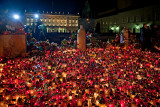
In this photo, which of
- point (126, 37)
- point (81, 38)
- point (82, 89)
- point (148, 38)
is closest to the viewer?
point (82, 89)

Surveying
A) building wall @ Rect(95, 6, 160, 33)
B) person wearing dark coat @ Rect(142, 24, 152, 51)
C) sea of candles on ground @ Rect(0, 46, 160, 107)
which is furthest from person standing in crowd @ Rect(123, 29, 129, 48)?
building wall @ Rect(95, 6, 160, 33)

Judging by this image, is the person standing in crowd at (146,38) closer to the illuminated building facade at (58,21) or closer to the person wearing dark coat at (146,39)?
the person wearing dark coat at (146,39)

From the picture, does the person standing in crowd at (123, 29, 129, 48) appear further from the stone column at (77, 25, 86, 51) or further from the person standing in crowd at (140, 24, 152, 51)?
the stone column at (77, 25, 86, 51)

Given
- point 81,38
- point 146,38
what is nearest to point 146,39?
point 146,38

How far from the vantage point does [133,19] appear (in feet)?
145

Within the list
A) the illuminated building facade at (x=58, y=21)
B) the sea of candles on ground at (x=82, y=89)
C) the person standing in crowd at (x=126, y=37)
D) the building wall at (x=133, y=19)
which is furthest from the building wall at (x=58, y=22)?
the sea of candles on ground at (x=82, y=89)

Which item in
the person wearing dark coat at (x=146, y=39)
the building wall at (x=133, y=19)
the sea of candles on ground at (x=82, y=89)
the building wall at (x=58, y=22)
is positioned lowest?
the sea of candles on ground at (x=82, y=89)

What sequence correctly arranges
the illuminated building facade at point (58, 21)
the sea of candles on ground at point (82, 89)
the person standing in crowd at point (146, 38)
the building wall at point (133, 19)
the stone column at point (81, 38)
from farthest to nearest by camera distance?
1. the illuminated building facade at point (58, 21)
2. the building wall at point (133, 19)
3. the person standing in crowd at point (146, 38)
4. the stone column at point (81, 38)
5. the sea of candles on ground at point (82, 89)

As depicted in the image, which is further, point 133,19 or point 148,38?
point 133,19

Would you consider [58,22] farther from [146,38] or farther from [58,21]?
[146,38]

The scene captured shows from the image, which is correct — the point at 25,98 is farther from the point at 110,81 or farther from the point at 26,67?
the point at 26,67

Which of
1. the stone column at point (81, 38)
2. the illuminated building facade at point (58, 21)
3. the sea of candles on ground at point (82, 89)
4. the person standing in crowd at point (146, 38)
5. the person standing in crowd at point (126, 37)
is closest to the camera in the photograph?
the sea of candles on ground at point (82, 89)

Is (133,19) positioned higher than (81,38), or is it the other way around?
(133,19)

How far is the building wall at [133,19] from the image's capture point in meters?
36.3
